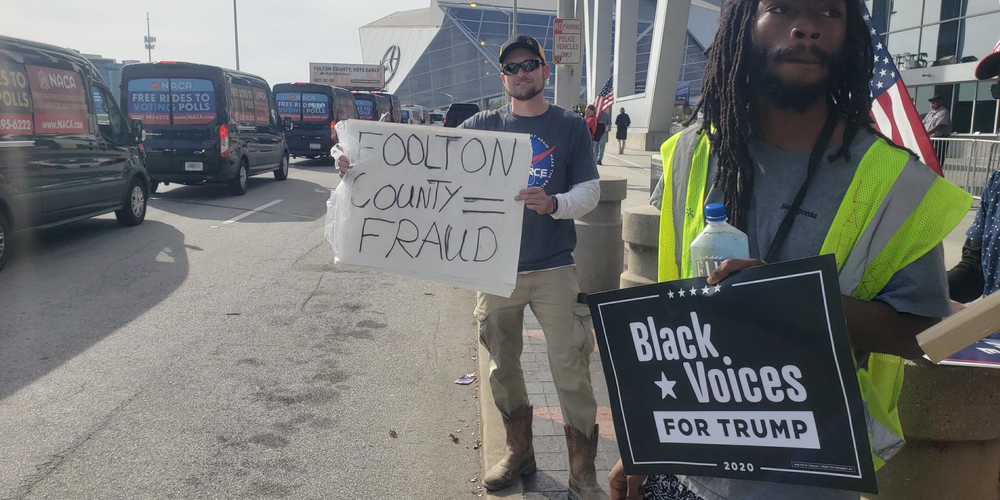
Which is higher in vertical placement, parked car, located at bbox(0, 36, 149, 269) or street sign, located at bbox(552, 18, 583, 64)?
street sign, located at bbox(552, 18, 583, 64)

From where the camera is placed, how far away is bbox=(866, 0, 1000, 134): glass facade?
20109mm

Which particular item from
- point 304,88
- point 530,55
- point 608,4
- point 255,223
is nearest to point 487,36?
point 608,4

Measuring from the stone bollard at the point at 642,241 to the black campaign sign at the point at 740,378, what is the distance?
12.8 feet

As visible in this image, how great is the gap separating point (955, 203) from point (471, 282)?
6.24ft

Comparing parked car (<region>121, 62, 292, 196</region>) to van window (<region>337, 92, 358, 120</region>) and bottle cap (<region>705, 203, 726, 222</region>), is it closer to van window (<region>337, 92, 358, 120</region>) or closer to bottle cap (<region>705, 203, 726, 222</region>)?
van window (<region>337, 92, 358, 120</region>)

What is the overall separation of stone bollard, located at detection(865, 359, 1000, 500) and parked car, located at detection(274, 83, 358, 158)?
21.9 m

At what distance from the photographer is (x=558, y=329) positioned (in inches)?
136

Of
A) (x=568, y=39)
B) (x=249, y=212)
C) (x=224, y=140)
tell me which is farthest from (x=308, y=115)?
(x=568, y=39)

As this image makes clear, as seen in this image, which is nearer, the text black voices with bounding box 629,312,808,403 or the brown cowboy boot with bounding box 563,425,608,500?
the text black voices with bounding box 629,312,808,403

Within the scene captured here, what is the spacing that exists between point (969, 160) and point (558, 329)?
11.5m

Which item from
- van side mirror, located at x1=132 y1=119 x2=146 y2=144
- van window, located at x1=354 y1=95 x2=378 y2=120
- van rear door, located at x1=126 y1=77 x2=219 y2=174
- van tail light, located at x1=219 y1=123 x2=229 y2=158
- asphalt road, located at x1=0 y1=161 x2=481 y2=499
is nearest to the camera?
asphalt road, located at x1=0 y1=161 x2=481 y2=499

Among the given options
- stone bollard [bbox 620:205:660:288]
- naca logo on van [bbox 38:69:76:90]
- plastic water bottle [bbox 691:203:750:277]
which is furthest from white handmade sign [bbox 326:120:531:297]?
naca logo on van [bbox 38:69:76:90]

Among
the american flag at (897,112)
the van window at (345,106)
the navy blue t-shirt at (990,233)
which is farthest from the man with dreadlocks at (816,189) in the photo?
the van window at (345,106)

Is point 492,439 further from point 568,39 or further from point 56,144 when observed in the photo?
point 568,39
